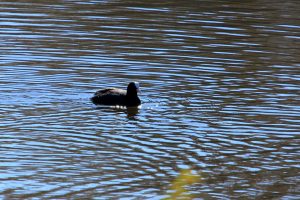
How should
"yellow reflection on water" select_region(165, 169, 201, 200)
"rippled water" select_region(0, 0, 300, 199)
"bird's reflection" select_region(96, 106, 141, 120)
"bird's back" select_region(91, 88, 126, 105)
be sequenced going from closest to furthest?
"yellow reflection on water" select_region(165, 169, 201, 200) → "rippled water" select_region(0, 0, 300, 199) → "bird's reflection" select_region(96, 106, 141, 120) → "bird's back" select_region(91, 88, 126, 105)

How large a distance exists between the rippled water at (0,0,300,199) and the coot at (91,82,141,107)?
20 centimetres

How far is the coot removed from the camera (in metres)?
19.9

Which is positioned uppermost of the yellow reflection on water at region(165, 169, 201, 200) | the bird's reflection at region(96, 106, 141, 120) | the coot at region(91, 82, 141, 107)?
the coot at region(91, 82, 141, 107)

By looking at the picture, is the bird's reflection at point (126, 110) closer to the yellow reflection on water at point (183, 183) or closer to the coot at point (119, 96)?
the coot at point (119, 96)

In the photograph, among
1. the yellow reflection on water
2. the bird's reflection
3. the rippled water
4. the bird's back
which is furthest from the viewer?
the bird's back

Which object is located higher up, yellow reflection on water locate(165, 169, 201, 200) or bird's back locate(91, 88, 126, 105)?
bird's back locate(91, 88, 126, 105)

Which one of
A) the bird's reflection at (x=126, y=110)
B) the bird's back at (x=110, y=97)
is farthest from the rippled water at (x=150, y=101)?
the bird's back at (x=110, y=97)

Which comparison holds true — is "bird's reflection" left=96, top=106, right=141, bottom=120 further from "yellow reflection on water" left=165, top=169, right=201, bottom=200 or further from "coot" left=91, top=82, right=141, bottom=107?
"yellow reflection on water" left=165, top=169, right=201, bottom=200

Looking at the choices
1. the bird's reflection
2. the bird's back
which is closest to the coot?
the bird's back

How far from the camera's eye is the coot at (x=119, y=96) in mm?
19875

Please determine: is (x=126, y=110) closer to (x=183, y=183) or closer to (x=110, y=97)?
(x=110, y=97)

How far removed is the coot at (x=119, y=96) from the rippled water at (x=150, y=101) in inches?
7.9

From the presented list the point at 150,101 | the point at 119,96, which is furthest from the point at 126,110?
the point at 150,101

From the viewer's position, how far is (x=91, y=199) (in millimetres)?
13523
